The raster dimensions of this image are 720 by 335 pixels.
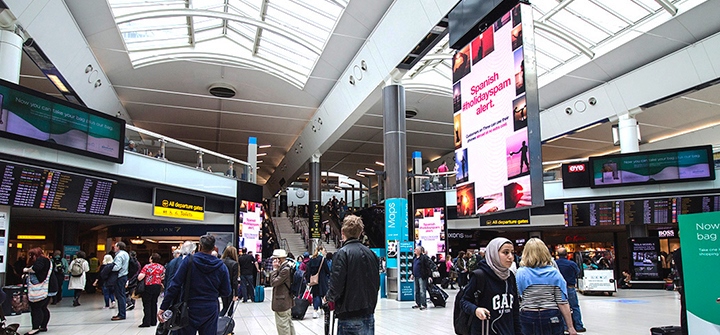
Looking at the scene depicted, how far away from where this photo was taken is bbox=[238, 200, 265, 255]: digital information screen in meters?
18.9

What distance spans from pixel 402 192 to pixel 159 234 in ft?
34.9

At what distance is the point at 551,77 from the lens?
62.2 ft

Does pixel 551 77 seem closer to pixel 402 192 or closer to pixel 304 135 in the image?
pixel 402 192

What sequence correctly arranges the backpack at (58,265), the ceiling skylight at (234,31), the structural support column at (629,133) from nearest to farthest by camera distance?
the backpack at (58,265)
the ceiling skylight at (234,31)
the structural support column at (629,133)

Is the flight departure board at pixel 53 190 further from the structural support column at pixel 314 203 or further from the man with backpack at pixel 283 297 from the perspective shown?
the structural support column at pixel 314 203

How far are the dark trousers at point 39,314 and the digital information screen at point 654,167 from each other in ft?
55.1

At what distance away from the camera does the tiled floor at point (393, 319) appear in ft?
28.6

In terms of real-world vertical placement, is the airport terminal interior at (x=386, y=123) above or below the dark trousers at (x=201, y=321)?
above

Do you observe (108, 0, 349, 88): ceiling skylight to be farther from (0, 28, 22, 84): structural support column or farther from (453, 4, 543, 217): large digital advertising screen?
(453, 4, 543, 217): large digital advertising screen

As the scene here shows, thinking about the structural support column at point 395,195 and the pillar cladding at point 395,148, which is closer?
the structural support column at point 395,195

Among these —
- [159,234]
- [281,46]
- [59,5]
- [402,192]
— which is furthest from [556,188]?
[59,5]

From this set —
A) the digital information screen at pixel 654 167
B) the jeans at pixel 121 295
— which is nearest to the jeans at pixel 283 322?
the jeans at pixel 121 295

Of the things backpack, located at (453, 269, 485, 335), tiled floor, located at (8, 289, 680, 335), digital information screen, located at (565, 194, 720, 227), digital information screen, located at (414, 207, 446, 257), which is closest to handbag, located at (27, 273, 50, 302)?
tiled floor, located at (8, 289, 680, 335)

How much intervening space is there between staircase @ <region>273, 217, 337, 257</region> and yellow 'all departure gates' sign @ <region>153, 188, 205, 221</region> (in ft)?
26.5
